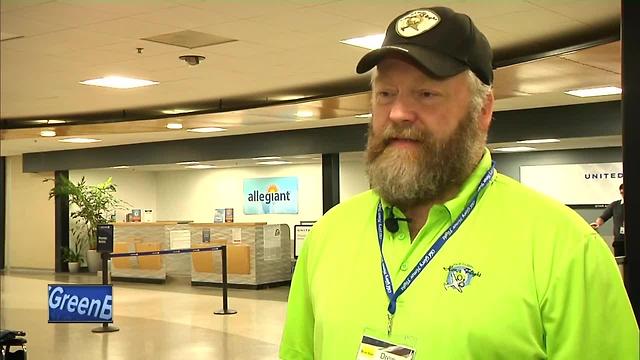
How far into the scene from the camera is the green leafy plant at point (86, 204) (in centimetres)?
1806

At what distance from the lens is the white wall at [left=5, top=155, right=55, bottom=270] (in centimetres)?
1864

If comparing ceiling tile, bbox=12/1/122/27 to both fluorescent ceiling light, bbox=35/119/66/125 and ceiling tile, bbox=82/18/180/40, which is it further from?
fluorescent ceiling light, bbox=35/119/66/125

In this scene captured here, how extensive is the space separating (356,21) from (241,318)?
214 inches

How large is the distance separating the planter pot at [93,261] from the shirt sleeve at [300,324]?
17293mm

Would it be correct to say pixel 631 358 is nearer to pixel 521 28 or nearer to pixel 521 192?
pixel 521 192

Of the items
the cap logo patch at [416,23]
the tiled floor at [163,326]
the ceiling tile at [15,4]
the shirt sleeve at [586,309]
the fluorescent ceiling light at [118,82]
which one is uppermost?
the fluorescent ceiling light at [118,82]

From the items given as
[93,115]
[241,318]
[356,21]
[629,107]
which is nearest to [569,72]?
[356,21]

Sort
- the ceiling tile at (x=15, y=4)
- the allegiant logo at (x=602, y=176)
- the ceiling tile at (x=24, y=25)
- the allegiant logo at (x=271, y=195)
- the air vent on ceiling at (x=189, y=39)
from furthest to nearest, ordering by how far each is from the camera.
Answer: the allegiant logo at (x=271, y=195) → the allegiant logo at (x=602, y=176) → the air vent on ceiling at (x=189, y=39) → the ceiling tile at (x=24, y=25) → the ceiling tile at (x=15, y=4)

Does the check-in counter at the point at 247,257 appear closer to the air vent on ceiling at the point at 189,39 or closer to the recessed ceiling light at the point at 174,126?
the recessed ceiling light at the point at 174,126

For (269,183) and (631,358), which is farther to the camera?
(269,183)

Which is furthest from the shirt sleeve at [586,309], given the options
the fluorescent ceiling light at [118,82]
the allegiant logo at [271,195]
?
the allegiant logo at [271,195]

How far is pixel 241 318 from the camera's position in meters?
10.2

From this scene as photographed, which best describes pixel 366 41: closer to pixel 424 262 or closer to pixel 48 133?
pixel 424 262

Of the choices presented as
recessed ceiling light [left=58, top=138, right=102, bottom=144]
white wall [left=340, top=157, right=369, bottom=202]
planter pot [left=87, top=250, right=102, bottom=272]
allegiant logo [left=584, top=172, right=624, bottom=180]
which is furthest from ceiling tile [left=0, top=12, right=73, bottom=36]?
planter pot [left=87, top=250, right=102, bottom=272]
